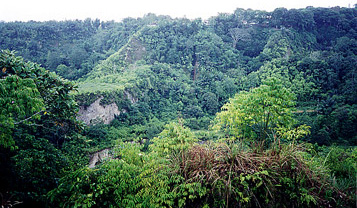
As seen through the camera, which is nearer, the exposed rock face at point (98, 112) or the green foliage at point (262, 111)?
the green foliage at point (262, 111)

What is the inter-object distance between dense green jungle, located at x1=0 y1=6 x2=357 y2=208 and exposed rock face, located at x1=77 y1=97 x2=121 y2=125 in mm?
113

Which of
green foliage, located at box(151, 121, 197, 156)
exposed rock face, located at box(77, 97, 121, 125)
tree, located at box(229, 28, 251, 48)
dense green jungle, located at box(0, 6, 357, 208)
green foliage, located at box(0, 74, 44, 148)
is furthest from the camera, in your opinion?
tree, located at box(229, 28, 251, 48)

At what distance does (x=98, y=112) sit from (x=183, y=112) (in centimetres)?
1172

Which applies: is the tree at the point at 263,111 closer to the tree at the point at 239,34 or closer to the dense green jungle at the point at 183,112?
the dense green jungle at the point at 183,112

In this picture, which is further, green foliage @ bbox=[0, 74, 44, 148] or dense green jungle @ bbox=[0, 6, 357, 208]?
green foliage @ bbox=[0, 74, 44, 148]

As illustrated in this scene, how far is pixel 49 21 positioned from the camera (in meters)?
42.4

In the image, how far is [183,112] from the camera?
28000mm

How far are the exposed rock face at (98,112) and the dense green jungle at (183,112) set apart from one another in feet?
0.37

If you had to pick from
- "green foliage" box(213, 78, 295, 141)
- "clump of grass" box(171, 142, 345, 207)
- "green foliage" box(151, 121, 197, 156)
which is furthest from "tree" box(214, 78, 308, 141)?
"clump of grass" box(171, 142, 345, 207)

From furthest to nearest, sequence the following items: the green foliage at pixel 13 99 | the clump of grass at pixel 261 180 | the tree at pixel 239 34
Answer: the tree at pixel 239 34, the green foliage at pixel 13 99, the clump of grass at pixel 261 180

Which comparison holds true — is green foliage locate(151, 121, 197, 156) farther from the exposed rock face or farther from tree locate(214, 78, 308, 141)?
the exposed rock face

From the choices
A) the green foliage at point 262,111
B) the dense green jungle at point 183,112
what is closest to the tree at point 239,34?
the dense green jungle at point 183,112

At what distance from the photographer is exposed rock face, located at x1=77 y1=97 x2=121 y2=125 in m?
18.5

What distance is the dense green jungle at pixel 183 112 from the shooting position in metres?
3.03
